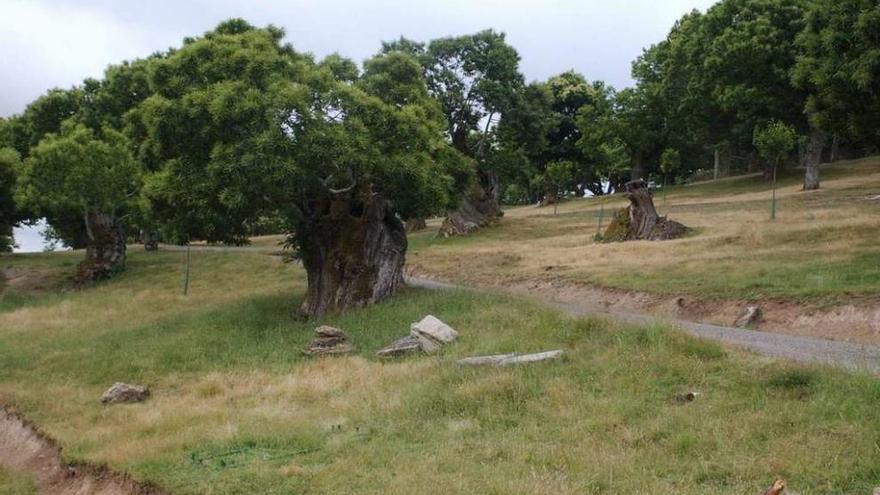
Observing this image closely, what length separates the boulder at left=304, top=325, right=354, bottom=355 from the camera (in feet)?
42.7

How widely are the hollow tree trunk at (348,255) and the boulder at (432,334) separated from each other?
16.3 feet

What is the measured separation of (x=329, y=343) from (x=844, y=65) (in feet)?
38.9

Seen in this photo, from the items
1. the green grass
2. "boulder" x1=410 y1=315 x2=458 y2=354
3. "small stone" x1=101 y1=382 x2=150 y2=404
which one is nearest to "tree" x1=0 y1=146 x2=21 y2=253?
"small stone" x1=101 y1=382 x2=150 y2=404

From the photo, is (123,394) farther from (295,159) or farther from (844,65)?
(844,65)

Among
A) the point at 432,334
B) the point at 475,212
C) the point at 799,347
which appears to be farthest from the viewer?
the point at 475,212

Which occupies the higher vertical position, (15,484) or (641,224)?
(641,224)

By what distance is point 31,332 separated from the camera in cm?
1848

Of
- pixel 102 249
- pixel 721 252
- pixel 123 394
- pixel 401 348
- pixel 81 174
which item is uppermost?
pixel 81 174

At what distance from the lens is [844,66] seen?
15.6 meters

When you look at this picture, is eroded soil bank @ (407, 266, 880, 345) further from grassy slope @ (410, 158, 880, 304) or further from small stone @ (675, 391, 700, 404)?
small stone @ (675, 391, 700, 404)

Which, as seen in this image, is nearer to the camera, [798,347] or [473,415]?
[473,415]

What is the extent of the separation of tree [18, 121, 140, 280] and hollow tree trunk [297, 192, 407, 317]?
11721 mm

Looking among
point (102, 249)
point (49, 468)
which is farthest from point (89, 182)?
point (49, 468)

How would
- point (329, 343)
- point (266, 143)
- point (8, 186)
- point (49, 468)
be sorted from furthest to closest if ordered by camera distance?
point (8, 186)
point (266, 143)
point (329, 343)
point (49, 468)
